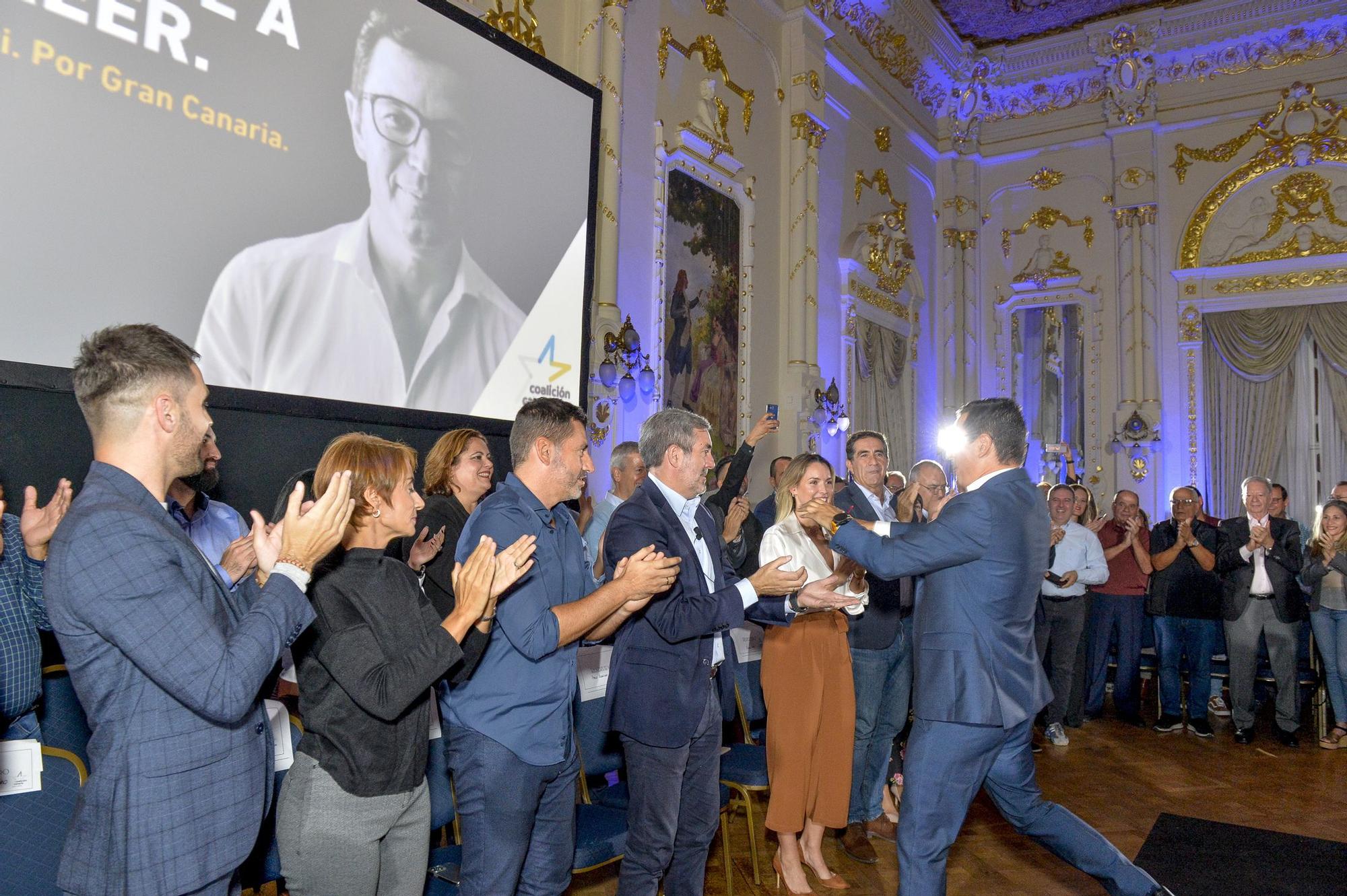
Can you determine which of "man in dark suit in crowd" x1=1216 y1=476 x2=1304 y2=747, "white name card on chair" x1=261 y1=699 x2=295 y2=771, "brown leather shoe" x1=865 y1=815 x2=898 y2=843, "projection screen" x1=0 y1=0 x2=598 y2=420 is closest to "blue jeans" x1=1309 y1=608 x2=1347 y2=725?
"man in dark suit in crowd" x1=1216 y1=476 x2=1304 y2=747

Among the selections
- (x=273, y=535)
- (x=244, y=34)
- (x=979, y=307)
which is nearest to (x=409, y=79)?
(x=244, y=34)

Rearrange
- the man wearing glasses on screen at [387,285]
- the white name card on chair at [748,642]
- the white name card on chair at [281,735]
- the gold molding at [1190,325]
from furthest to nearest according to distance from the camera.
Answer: the gold molding at [1190,325] < the man wearing glasses on screen at [387,285] < the white name card on chair at [748,642] < the white name card on chair at [281,735]

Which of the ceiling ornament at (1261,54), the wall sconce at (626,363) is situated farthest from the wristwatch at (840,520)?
the ceiling ornament at (1261,54)

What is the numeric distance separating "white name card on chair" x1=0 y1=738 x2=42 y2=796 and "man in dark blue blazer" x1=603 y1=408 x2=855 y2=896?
1323 millimetres

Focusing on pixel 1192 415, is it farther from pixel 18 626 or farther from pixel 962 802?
pixel 18 626

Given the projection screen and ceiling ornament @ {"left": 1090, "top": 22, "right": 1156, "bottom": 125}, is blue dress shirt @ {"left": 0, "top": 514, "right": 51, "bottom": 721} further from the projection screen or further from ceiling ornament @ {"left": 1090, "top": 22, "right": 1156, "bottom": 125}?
ceiling ornament @ {"left": 1090, "top": 22, "right": 1156, "bottom": 125}

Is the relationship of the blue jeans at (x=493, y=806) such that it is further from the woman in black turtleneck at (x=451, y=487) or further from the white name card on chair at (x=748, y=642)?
the white name card on chair at (x=748, y=642)

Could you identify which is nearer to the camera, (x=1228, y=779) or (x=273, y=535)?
(x=273, y=535)

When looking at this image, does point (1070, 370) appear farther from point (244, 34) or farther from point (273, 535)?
point (273, 535)

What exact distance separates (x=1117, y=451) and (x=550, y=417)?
33.1ft

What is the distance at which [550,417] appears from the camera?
231 centimetres

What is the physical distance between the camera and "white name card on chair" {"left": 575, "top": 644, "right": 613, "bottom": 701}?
3.20m

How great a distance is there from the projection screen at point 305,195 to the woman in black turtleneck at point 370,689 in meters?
2.27

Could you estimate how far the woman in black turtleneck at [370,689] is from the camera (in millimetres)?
1780
